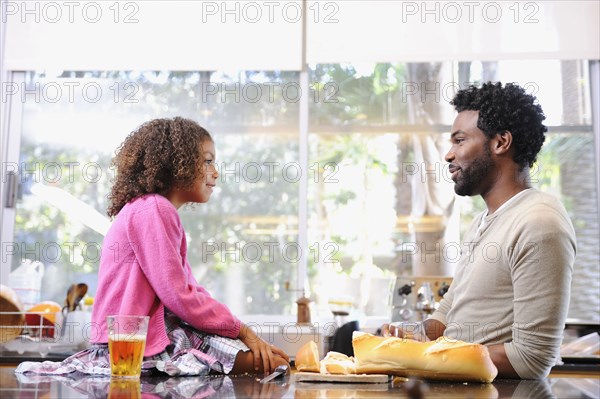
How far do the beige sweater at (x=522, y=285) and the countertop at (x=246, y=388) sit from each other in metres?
0.20

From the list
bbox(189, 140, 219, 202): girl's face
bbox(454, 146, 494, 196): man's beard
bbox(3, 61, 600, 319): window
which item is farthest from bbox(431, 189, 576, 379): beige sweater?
bbox(3, 61, 600, 319): window

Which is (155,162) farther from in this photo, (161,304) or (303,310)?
(303,310)

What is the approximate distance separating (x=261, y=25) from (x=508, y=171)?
172 centimetres

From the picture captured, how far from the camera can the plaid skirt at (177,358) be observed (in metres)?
1.42

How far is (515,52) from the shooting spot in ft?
10.8

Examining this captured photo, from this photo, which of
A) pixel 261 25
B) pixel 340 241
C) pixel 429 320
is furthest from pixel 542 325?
pixel 261 25

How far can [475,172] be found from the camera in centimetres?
194

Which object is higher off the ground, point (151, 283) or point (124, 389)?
point (151, 283)

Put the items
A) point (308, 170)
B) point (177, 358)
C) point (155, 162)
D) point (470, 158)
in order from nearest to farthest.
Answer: point (177, 358)
point (155, 162)
point (470, 158)
point (308, 170)

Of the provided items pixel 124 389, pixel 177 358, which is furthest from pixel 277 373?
pixel 124 389

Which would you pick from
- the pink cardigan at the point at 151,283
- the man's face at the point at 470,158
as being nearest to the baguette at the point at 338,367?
the pink cardigan at the point at 151,283

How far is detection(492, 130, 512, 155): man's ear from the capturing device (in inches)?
76.0

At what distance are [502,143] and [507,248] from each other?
380 mm

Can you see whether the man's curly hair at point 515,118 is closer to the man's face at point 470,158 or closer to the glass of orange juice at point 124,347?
the man's face at point 470,158
